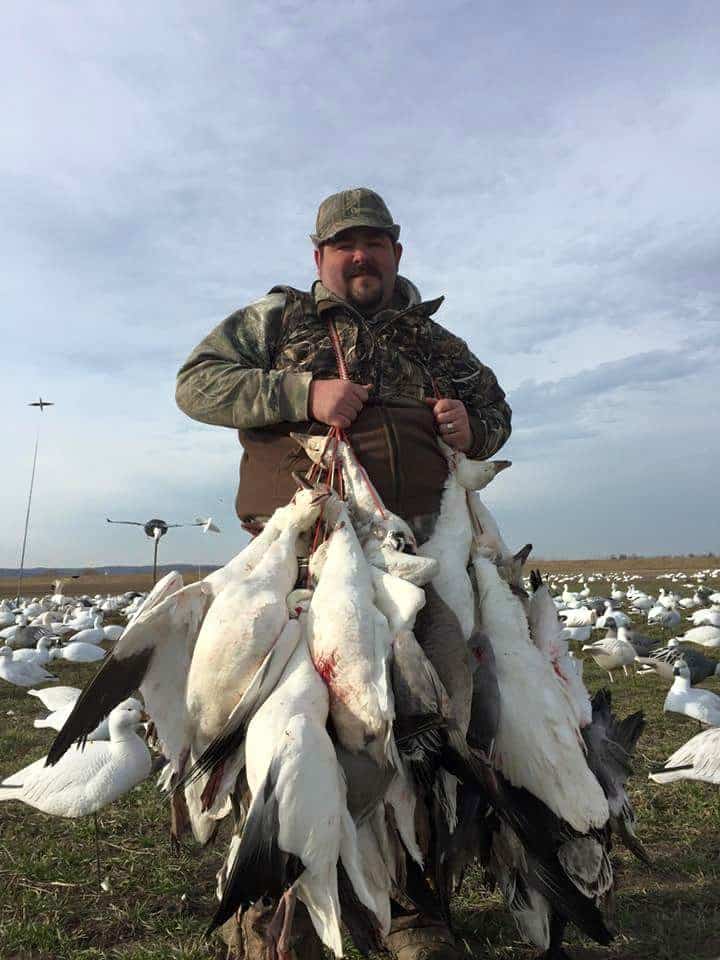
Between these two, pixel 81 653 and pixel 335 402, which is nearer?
pixel 335 402

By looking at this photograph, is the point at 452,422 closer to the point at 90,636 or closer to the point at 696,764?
the point at 696,764

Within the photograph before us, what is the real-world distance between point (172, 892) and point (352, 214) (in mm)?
3456

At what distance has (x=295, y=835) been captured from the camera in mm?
1996

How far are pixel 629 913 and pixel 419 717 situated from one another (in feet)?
7.40

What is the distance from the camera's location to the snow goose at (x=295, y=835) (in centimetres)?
199

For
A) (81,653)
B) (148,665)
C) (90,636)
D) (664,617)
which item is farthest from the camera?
(664,617)

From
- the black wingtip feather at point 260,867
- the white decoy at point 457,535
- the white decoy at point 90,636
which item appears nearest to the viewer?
the black wingtip feather at point 260,867

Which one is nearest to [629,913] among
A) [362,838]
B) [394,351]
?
[362,838]

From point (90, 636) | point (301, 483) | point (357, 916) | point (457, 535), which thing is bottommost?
point (90, 636)

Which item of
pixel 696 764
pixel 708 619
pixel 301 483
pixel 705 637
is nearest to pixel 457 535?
pixel 301 483

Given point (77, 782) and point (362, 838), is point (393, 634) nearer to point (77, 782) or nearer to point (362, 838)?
point (362, 838)

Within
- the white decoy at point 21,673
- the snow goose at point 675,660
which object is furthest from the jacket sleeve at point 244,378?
the white decoy at point 21,673

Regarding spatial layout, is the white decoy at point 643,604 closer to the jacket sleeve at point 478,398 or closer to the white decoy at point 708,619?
the white decoy at point 708,619

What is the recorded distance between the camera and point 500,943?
129 inches
